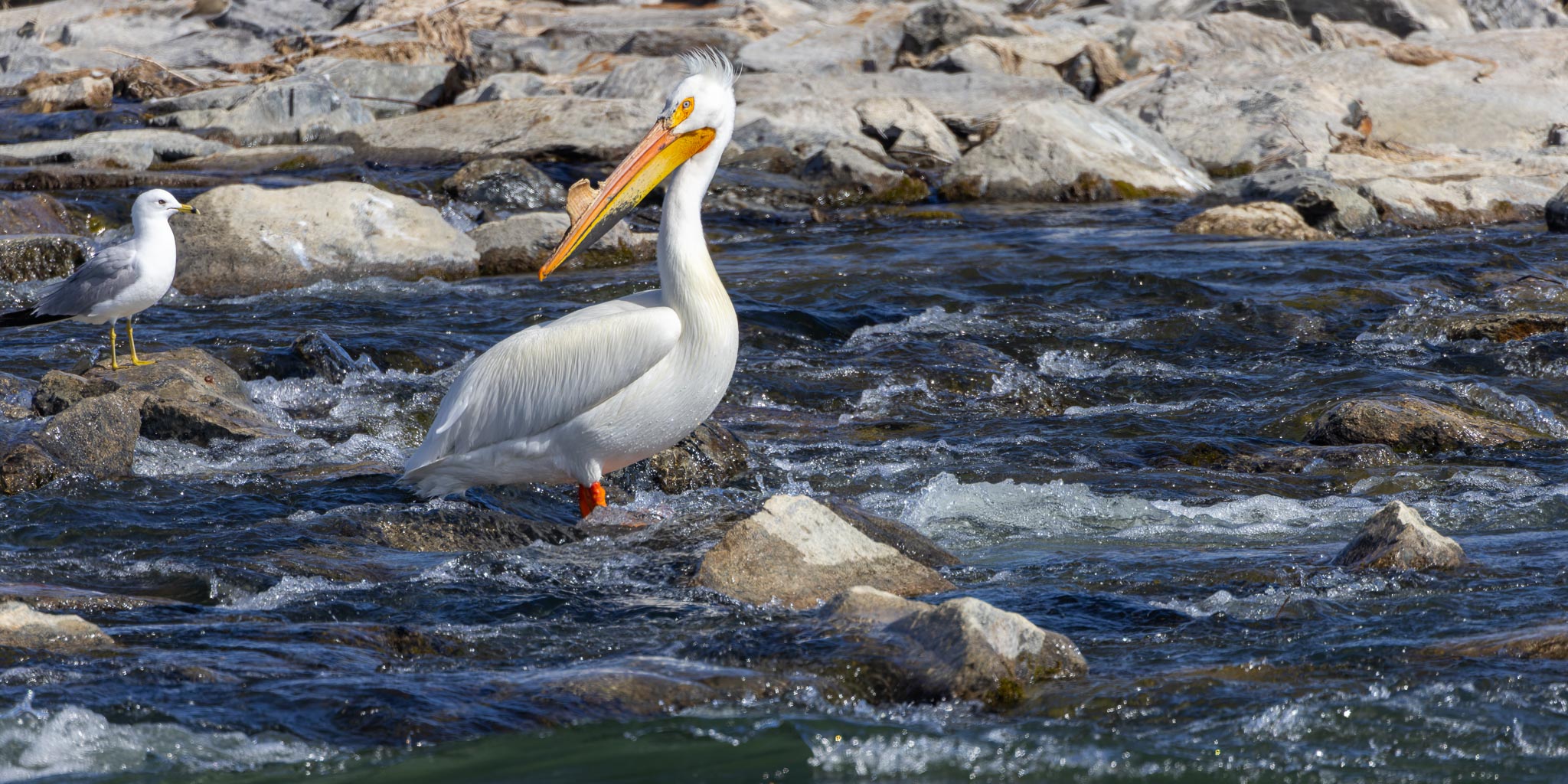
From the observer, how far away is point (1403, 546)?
4.34 meters

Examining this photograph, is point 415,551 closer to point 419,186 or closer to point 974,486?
point 974,486

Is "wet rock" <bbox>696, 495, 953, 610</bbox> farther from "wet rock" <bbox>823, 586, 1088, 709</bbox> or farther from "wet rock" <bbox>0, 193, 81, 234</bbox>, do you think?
"wet rock" <bbox>0, 193, 81, 234</bbox>

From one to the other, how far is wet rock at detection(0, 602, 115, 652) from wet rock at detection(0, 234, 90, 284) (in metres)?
6.83

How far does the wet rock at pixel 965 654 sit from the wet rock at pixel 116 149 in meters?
12.1

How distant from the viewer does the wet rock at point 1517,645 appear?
140 inches

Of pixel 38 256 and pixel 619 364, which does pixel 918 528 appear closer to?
pixel 619 364

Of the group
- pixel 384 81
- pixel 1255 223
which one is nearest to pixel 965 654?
pixel 1255 223

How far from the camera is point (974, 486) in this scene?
5723mm

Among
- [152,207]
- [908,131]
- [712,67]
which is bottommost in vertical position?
[908,131]

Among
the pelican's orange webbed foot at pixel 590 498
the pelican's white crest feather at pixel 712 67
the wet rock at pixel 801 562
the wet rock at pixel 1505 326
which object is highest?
the pelican's white crest feather at pixel 712 67

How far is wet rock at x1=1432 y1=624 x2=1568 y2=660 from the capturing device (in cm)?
356

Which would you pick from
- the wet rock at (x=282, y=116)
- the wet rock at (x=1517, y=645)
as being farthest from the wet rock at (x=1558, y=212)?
the wet rock at (x=282, y=116)

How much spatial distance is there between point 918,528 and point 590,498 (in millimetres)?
1159

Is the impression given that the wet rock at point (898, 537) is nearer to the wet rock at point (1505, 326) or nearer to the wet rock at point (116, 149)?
the wet rock at point (1505, 326)
